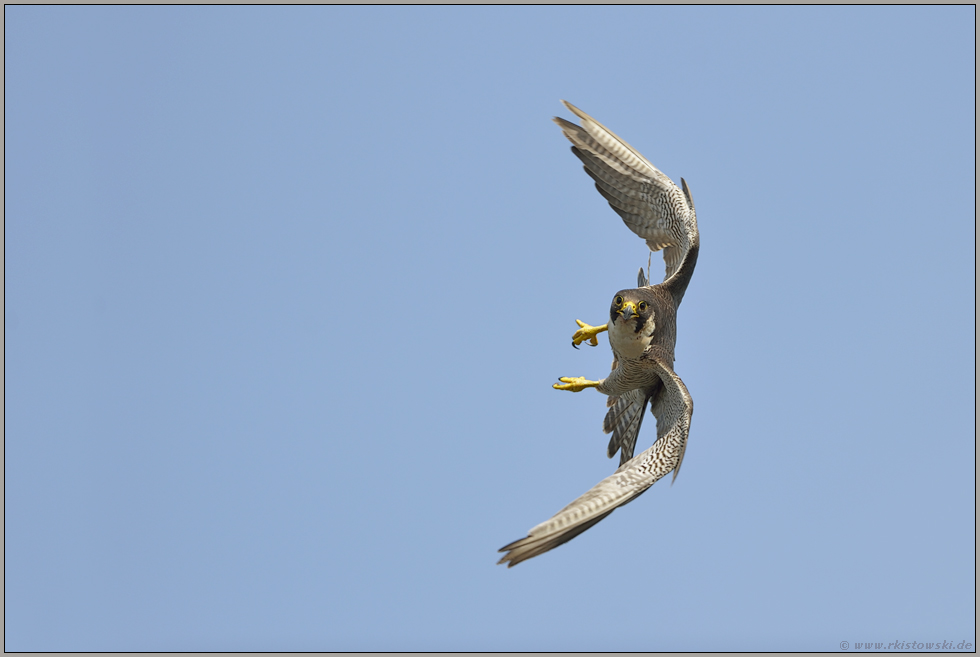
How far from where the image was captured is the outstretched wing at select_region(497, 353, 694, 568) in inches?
516

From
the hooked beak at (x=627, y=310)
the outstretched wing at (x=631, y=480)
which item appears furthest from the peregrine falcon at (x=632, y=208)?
the hooked beak at (x=627, y=310)

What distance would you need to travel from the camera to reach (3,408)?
20.3 m

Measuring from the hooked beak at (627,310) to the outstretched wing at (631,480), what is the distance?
900 mm

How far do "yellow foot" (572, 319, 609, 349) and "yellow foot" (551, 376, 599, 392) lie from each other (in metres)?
0.66

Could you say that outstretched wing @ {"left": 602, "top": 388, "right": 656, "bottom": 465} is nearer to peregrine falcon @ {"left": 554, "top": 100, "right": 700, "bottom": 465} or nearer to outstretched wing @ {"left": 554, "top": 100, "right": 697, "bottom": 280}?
peregrine falcon @ {"left": 554, "top": 100, "right": 700, "bottom": 465}

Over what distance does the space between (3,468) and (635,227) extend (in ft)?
44.4

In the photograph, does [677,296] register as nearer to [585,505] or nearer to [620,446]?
[620,446]

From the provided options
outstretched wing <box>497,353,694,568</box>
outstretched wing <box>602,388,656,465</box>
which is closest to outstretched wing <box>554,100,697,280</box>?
outstretched wing <box>602,388,656,465</box>

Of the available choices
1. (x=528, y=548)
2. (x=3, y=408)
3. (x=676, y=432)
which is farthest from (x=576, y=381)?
(x=3, y=408)

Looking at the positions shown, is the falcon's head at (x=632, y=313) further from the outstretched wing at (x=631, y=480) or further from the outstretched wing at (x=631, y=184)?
the outstretched wing at (x=631, y=184)

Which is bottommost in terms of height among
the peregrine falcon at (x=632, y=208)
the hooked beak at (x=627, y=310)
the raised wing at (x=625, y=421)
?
the raised wing at (x=625, y=421)

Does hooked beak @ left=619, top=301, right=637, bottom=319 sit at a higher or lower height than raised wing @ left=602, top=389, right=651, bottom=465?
higher

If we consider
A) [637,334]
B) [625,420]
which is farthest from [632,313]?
[625,420]

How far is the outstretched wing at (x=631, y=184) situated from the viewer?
59.7 feet
